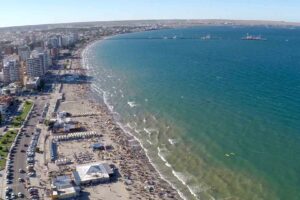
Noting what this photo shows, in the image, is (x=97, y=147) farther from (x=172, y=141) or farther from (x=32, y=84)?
(x=32, y=84)

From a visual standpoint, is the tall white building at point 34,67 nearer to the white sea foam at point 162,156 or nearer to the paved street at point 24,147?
the paved street at point 24,147

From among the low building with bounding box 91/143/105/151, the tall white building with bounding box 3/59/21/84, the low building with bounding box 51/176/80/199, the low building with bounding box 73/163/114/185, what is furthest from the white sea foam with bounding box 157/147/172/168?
the tall white building with bounding box 3/59/21/84

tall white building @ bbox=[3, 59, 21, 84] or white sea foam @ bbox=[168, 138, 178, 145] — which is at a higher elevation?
tall white building @ bbox=[3, 59, 21, 84]


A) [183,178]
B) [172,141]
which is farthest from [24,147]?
[183,178]

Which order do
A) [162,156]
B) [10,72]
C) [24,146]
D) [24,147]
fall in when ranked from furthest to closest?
[10,72] < [24,146] < [24,147] < [162,156]

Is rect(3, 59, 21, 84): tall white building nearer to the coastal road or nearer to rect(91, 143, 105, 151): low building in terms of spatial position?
the coastal road

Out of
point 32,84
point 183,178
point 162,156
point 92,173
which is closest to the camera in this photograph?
point 92,173
